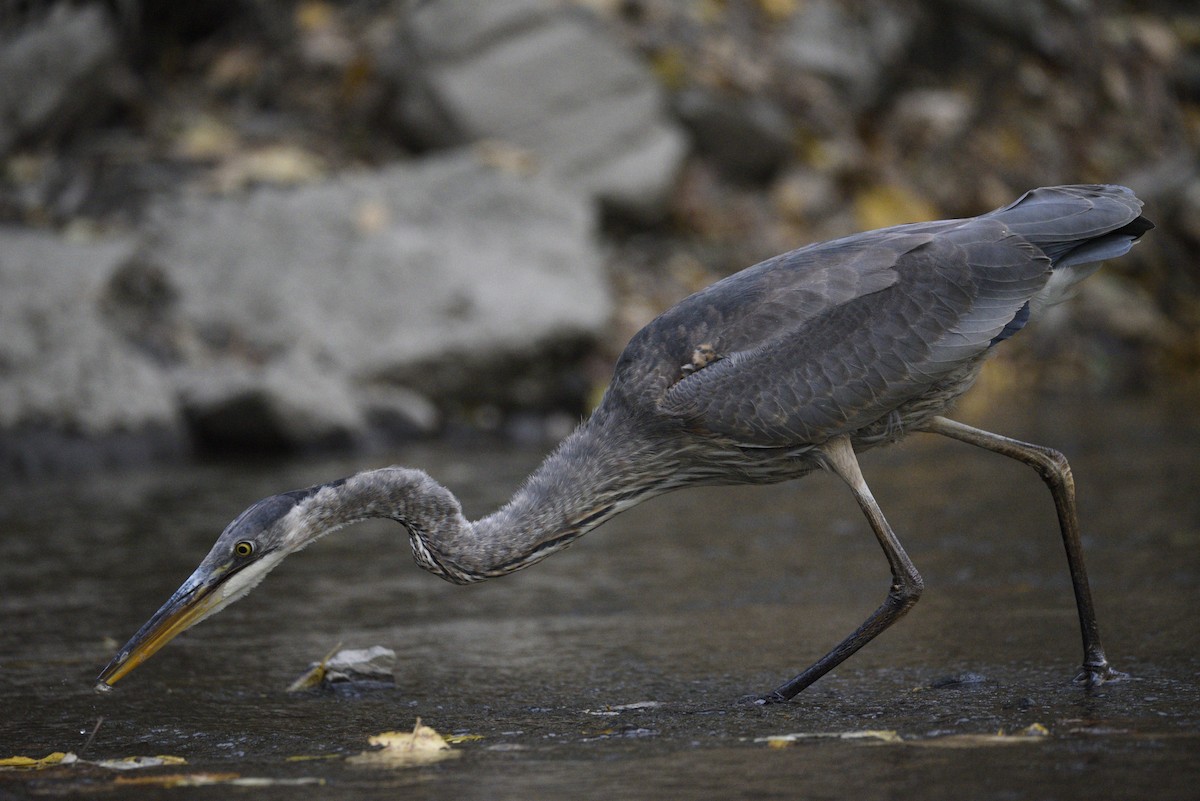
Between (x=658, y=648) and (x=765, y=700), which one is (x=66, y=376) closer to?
(x=658, y=648)

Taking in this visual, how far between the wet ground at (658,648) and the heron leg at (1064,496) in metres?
0.14

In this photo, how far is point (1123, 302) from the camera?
48.8 feet

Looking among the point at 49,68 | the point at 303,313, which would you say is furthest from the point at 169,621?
the point at 49,68

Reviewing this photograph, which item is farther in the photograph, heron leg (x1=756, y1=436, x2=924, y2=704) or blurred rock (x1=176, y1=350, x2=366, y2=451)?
blurred rock (x1=176, y1=350, x2=366, y2=451)

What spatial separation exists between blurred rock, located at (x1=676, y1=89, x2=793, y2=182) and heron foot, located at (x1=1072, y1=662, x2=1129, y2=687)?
11110mm

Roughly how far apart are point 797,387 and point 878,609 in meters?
0.83

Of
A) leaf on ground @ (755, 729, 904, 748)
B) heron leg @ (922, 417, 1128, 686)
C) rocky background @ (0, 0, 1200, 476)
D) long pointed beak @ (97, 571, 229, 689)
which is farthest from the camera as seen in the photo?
rocky background @ (0, 0, 1200, 476)

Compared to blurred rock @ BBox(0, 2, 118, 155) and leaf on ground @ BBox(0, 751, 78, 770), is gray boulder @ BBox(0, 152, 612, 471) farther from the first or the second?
leaf on ground @ BBox(0, 751, 78, 770)

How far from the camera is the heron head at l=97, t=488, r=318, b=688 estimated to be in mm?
4707

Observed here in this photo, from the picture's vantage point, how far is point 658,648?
564cm

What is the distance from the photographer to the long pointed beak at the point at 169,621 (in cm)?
464

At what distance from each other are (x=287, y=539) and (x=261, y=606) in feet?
6.29

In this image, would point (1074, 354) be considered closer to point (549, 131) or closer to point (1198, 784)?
point (549, 131)

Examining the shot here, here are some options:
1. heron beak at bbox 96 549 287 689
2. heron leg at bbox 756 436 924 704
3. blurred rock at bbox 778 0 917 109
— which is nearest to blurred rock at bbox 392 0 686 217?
blurred rock at bbox 778 0 917 109
